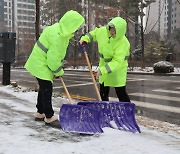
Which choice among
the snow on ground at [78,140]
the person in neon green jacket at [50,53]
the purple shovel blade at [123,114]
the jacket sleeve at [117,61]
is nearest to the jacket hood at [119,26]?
the jacket sleeve at [117,61]

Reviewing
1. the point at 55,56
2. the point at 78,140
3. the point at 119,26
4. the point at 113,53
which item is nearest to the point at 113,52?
the point at 113,53

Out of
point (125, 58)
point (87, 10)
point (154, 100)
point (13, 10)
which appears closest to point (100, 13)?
point (87, 10)

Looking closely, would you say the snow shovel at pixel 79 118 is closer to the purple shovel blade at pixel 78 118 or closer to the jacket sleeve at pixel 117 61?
the purple shovel blade at pixel 78 118

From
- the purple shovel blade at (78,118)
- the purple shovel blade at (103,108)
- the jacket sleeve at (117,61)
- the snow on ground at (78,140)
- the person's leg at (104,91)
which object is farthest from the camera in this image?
the person's leg at (104,91)

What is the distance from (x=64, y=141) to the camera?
434 centimetres

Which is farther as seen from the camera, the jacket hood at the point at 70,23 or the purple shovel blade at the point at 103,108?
the purple shovel blade at the point at 103,108

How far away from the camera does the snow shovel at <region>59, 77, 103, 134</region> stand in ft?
15.7

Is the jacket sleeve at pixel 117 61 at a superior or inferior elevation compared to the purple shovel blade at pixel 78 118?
superior

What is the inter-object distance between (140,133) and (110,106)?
58 centimetres

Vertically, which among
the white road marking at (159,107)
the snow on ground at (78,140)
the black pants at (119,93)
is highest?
the black pants at (119,93)

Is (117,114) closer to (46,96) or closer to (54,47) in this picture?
(46,96)

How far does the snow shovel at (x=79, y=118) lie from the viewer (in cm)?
478

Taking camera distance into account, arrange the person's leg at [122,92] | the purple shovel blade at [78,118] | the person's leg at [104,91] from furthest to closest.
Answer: the person's leg at [104,91]
the person's leg at [122,92]
the purple shovel blade at [78,118]

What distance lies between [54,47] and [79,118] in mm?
1058
